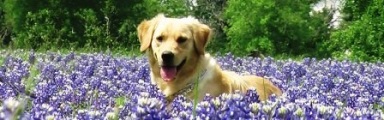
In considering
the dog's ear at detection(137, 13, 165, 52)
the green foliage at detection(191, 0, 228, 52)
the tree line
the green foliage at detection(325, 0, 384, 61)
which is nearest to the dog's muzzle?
the dog's ear at detection(137, 13, 165, 52)

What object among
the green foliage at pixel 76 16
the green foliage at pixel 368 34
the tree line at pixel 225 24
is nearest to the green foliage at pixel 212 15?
the tree line at pixel 225 24

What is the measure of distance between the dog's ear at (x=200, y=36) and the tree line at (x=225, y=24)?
50.8 feet

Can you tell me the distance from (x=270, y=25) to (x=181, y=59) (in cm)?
4360

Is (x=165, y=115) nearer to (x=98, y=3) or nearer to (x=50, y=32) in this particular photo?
(x=50, y=32)

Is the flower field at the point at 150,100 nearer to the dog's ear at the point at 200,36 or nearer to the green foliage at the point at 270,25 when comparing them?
the dog's ear at the point at 200,36

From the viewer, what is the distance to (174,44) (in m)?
5.95

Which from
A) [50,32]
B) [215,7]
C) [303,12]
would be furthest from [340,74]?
[215,7]

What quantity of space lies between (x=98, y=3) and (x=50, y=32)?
364 inches

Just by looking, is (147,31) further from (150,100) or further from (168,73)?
(150,100)

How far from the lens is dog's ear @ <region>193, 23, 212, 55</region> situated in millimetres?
6074

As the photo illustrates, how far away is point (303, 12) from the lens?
50.0 meters

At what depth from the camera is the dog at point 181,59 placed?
19.3 ft

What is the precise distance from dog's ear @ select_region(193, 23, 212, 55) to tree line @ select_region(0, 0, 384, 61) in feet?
50.8

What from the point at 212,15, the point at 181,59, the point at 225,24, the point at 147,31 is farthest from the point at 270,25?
the point at 181,59
